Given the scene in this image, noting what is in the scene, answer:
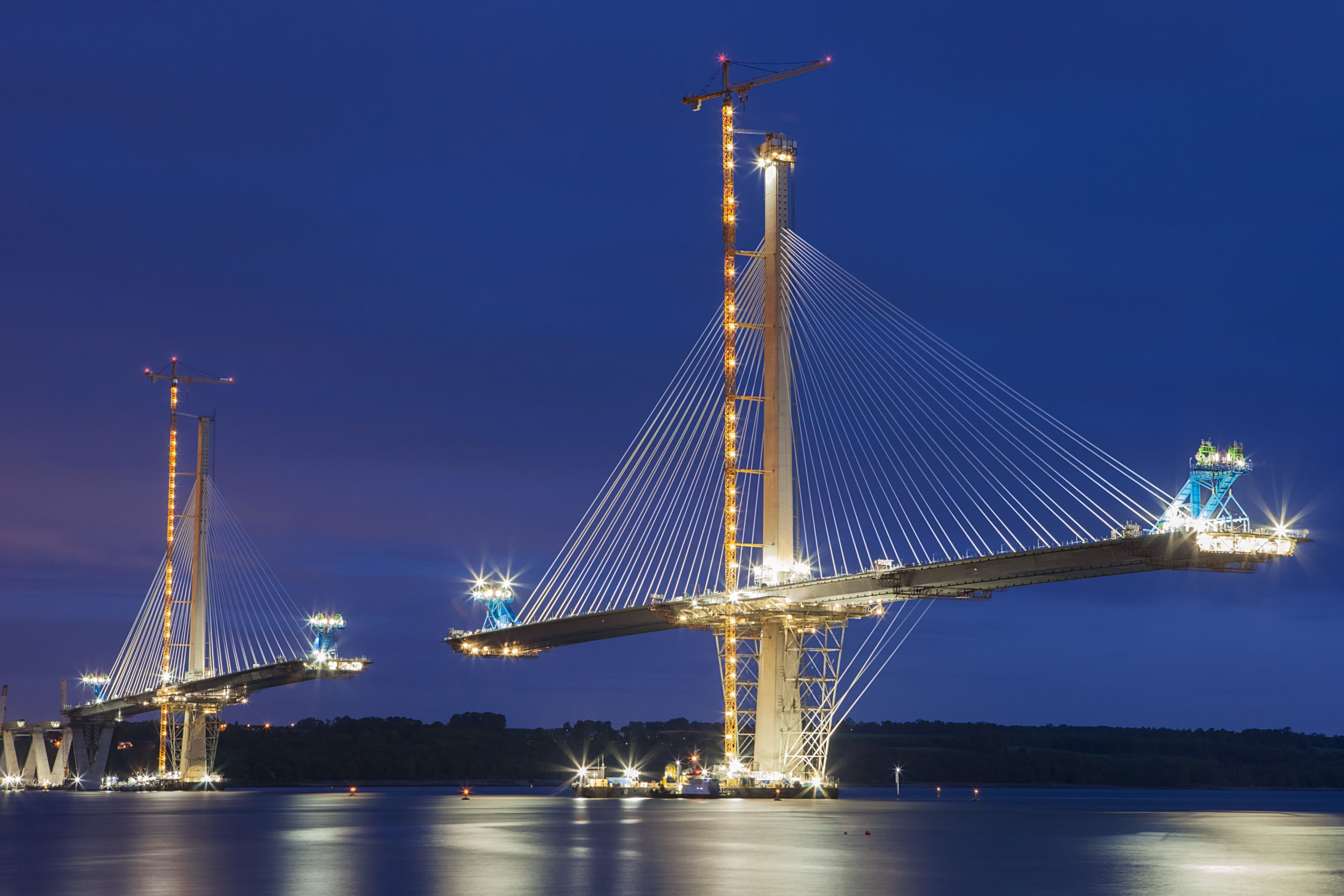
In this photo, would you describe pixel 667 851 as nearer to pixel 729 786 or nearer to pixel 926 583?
pixel 926 583

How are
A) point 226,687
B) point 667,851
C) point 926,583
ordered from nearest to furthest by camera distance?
point 667,851, point 926,583, point 226,687

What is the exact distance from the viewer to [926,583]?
70812 mm

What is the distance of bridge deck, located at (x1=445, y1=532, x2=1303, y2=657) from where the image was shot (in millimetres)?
57719

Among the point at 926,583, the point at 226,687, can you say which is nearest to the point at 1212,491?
the point at 926,583

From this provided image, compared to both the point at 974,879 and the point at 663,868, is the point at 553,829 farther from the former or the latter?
the point at 974,879

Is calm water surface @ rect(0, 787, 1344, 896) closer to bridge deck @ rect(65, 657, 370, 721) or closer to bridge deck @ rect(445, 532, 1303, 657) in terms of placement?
bridge deck @ rect(445, 532, 1303, 657)

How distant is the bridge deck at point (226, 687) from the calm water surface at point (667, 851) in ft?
99.6

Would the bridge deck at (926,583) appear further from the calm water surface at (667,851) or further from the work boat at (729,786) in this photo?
the calm water surface at (667,851)

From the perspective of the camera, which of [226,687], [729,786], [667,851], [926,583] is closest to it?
[667,851]

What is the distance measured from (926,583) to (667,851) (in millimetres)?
27794

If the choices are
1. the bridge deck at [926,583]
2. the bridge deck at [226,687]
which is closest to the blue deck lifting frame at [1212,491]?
the bridge deck at [926,583]

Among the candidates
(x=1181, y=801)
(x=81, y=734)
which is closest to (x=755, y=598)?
(x=1181, y=801)

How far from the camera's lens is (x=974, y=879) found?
37.4 metres

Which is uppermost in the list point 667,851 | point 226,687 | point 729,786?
point 226,687
